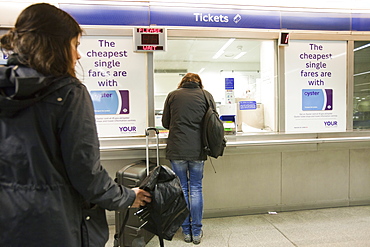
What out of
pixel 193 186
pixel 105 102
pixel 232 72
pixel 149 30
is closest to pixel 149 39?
pixel 149 30

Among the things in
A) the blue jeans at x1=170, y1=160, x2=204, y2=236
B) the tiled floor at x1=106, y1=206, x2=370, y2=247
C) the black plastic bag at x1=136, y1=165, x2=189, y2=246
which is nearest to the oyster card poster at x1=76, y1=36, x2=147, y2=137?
the blue jeans at x1=170, y1=160, x2=204, y2=236

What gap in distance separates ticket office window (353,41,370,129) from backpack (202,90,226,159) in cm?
226

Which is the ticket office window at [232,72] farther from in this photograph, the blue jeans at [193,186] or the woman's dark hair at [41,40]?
the woman's dark hair at [41,40]

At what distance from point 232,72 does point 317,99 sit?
16.1ft

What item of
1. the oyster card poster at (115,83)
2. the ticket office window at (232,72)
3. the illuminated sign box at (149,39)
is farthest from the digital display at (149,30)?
the ticket office window at (232,72)

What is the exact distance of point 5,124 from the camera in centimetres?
84

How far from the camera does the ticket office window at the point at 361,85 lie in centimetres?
361

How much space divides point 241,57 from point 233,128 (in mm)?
4464

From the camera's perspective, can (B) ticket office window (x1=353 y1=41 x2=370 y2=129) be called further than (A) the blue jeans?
Yes

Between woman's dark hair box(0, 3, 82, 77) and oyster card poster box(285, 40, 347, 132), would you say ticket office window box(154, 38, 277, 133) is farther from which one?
woman's dark hair box(0, 3, 82, 77)

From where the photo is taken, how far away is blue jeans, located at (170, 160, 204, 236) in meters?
2.63

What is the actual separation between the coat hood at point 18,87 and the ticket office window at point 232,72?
2403mm

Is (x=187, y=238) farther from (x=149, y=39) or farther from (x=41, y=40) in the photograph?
(x=41, y=40)

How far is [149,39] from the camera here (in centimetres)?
Answer: 302
